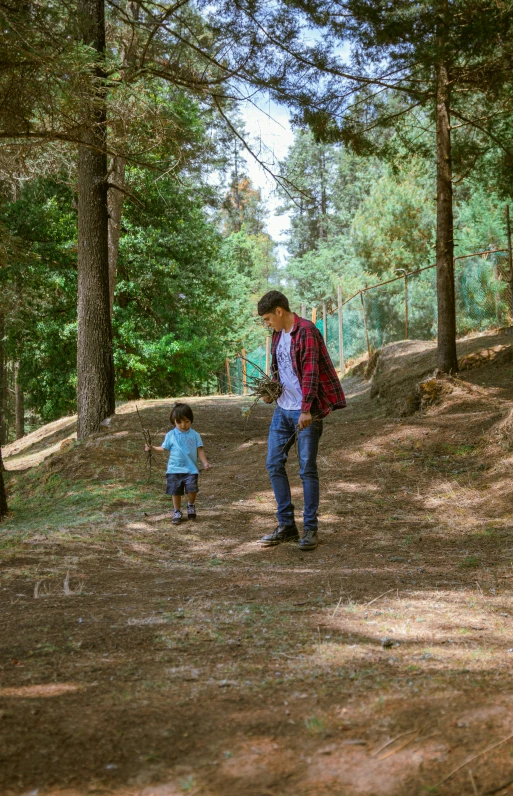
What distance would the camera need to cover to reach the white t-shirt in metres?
5.73

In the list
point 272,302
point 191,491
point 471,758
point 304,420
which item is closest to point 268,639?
point 471,758

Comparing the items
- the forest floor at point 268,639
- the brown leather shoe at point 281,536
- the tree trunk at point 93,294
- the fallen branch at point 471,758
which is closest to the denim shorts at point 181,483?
Result: the forest floor at point 268,639

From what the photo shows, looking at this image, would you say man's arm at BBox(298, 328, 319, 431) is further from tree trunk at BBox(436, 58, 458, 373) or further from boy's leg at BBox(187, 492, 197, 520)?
tree trunk at BBox(436, 58, 458, 373)

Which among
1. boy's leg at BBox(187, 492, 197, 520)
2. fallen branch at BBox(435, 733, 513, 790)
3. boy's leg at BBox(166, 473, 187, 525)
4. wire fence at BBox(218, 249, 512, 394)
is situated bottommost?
boy's leg at BBox(187, 492, 197, 520)

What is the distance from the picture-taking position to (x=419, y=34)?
31.0 feet

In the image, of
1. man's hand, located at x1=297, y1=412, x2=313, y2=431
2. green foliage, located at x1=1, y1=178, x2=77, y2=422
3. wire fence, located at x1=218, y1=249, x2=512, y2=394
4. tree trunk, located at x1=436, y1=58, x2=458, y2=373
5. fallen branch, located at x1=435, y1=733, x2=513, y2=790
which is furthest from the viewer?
green foliage, located at x1=1, y1=178, x2=77, y2=422

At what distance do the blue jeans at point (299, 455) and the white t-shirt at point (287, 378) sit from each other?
61mm

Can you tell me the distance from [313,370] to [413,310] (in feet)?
69.4

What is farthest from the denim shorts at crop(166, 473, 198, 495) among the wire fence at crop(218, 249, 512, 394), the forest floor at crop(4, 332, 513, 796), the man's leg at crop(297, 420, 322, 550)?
the wire fence at crop(218, 249, 512, 394)

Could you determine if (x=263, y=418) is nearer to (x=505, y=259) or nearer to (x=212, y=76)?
(x=212, y=76)

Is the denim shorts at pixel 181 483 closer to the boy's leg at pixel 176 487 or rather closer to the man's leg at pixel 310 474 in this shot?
the boy's leg at pixel 176 487

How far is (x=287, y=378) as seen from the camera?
579 cm

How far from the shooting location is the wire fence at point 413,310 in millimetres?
18453

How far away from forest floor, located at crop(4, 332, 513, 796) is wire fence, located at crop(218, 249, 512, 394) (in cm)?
1064
